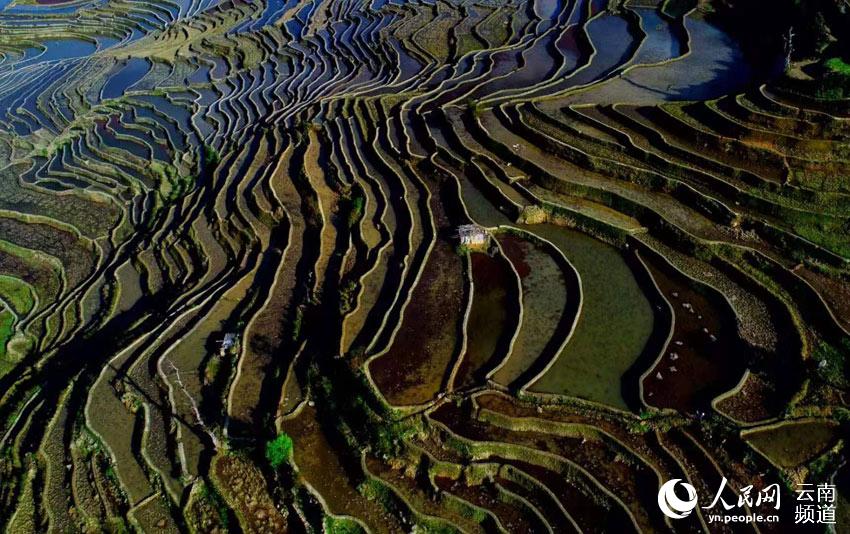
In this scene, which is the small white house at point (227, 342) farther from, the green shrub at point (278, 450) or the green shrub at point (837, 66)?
the green shrub at point (837, 66)

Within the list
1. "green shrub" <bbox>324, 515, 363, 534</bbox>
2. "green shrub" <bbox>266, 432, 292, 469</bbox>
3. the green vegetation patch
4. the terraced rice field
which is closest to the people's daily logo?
the terraced rice field

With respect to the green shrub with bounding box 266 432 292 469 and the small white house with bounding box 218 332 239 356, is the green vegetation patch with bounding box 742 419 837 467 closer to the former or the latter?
the green shrub with bounding box 266 432 292 469

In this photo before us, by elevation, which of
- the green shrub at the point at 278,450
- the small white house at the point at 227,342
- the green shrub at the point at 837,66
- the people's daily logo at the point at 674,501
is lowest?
the people's daily logo at the point at 674,501

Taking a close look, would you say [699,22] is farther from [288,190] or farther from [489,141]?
[288,190]

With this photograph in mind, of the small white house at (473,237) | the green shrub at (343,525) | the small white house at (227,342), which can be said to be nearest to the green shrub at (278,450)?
the green shrub at (343,525)

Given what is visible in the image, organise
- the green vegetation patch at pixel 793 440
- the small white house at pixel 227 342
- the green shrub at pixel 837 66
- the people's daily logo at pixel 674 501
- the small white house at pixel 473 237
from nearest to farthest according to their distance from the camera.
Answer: the people's daily logo at pixel 674 501 < the green vegetation patch at pixel 793 440 < the small white house at pixel 227 342 < the small white house at pixel 473 237 < the green shrub at pixel 837 66

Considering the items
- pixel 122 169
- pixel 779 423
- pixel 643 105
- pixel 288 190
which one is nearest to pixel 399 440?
pixel 779 423
